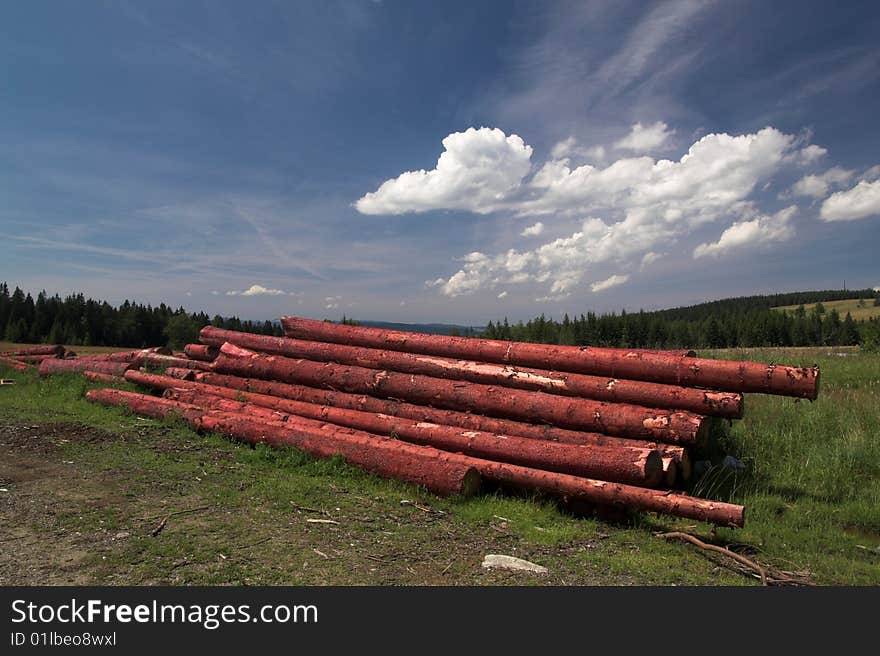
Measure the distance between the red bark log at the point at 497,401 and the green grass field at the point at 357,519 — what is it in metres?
1.20

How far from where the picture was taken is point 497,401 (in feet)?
28.0

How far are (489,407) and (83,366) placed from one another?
1317 cm

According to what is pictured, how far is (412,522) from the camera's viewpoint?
19.4ft

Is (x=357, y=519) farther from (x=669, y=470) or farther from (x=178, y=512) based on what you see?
(x=669, y=470)

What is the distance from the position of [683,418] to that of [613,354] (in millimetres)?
1728

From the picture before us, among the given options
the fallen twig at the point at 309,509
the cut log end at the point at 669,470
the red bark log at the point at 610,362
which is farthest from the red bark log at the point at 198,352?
the cut log end at the point at 669,470

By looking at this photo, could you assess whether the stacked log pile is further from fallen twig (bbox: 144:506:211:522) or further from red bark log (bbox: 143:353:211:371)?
red bark log (bbox: 143:353:211:371)

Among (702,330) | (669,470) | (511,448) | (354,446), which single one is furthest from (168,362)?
(702,330)

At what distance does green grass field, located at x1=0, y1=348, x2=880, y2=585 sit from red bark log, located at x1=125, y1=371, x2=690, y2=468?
1281mm

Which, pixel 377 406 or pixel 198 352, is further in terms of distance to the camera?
pixel 198 352

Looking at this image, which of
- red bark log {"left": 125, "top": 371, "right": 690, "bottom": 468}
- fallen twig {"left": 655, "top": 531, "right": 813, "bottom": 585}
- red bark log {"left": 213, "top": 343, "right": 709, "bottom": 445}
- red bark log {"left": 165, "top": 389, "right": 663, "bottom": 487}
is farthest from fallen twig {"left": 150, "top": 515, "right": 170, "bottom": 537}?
fallen twig {"left": 655, "top": 531, "right": 813, "bottom": 585}
